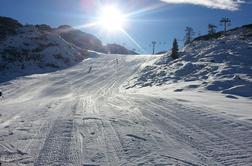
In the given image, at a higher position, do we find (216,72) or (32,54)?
(32,54)

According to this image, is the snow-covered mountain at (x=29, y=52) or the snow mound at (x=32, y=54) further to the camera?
the snow-covered mountain at (x=29, y=52)

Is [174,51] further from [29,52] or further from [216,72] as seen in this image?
[29,52]

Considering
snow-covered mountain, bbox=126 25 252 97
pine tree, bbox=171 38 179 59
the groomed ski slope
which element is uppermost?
pine tree, bbox=171 38 179 59

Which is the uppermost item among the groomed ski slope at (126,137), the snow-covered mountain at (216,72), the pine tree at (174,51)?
the pine tree at (174,51)

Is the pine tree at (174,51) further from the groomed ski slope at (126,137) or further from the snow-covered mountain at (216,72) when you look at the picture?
the groomed ski slope at (126,137)

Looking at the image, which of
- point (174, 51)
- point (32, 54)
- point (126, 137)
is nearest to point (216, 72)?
point (174, 51)

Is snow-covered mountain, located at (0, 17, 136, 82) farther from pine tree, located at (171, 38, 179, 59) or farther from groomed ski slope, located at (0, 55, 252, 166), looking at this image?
groomed ski slope, located at (0, 55, 252, 166)

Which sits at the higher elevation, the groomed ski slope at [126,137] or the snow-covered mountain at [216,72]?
the snow-covered mountain at [216,72]

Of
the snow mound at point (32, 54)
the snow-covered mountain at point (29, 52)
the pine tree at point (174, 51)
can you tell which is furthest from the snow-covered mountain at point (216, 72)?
the snow mound at point (32, 54)

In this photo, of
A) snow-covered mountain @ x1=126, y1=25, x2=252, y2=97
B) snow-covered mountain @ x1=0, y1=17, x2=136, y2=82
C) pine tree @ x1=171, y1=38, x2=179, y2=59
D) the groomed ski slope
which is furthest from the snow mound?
the groomed ski slope

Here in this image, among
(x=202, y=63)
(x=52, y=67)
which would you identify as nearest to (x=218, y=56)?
(x=202, y=63)

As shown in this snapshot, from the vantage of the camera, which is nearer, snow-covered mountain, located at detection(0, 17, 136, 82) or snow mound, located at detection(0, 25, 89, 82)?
snow mound, located at detection(0, 25, 89, 82)

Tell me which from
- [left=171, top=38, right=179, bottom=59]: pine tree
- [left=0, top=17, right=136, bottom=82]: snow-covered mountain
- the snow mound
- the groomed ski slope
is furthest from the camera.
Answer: [left=0, top=17, right=136, bottom=82]: snow-covered mountain

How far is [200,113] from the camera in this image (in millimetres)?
11680
